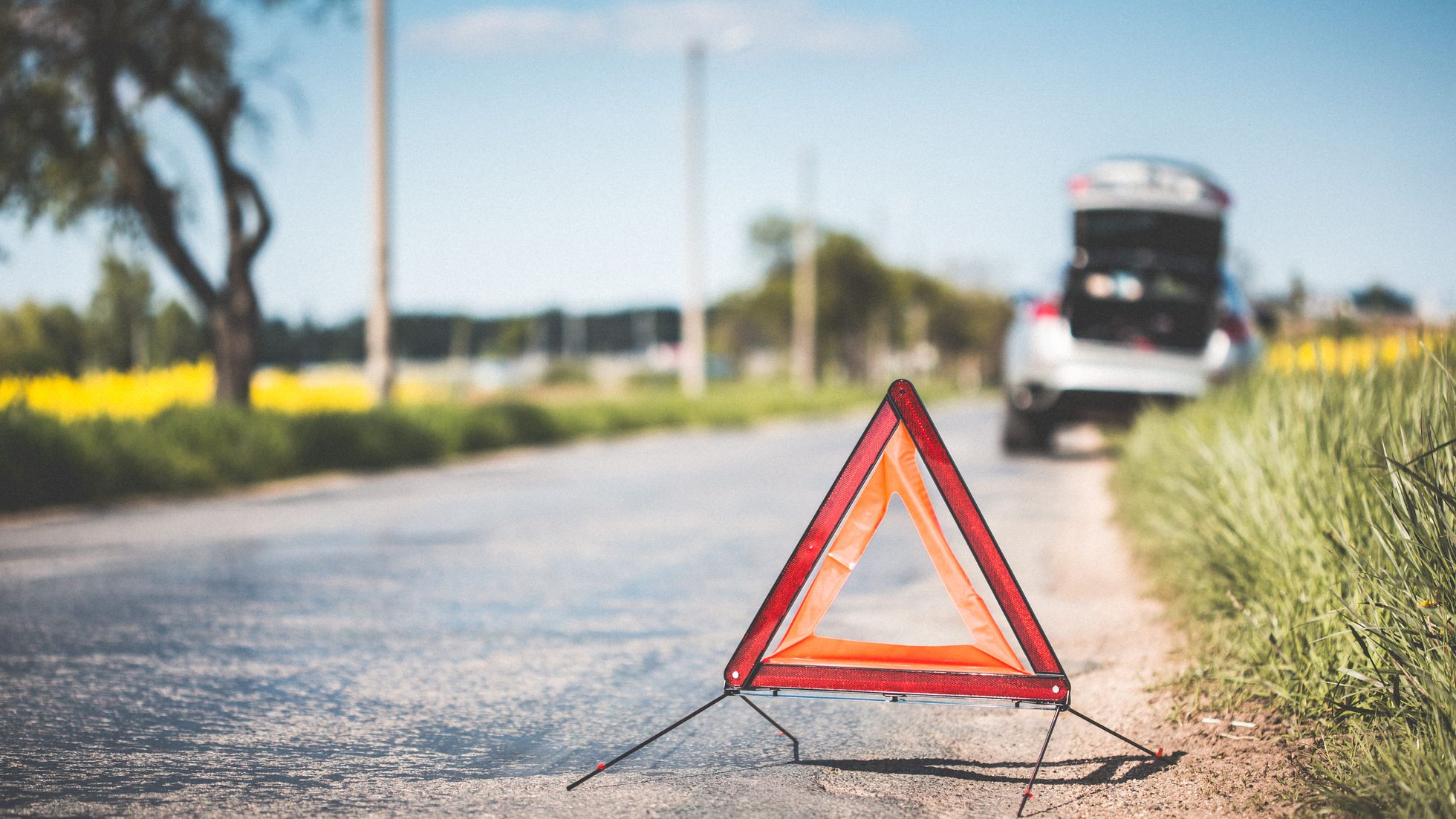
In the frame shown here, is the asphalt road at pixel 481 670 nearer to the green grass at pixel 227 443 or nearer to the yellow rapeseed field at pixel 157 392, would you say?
the green grass at pixel 227 443

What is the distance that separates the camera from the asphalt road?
3.93m

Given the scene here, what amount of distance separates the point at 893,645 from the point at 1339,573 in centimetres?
190

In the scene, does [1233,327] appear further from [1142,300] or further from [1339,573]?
[1339,573]

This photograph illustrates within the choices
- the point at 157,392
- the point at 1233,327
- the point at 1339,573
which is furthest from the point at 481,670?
the point at 157,392

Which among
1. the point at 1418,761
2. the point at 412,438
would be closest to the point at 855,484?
the point at 1418,761

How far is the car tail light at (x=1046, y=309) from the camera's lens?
14.1 meters

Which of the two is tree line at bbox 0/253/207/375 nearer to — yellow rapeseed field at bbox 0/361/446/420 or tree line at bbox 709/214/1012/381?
yellow rapeseed field at bbox 0/361/446/420

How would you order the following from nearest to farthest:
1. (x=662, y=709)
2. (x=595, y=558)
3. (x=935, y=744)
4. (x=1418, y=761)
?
1. (x=1418, y=761)
2. (x=935, y=744)
3. (x=662, y=709)
4. (x=595, y=558)

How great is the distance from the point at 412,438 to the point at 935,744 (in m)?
14.7

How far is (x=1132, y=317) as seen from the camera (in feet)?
47.6

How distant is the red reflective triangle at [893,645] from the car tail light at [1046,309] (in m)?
10.4

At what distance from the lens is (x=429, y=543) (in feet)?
30.7

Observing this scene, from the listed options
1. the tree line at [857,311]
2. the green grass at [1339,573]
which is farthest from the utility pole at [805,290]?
the green grass at [1339,573]

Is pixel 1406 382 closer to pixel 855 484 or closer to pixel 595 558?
pixel 855 484
